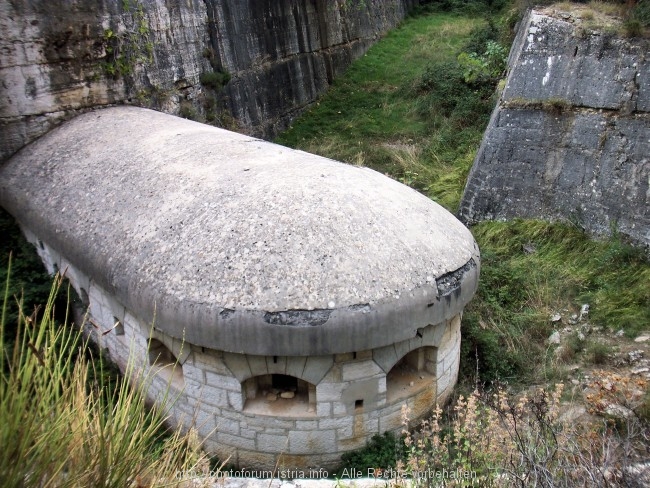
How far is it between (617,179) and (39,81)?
24.3 feet

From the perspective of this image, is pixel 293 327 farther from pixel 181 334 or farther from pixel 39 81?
pixel 39 81

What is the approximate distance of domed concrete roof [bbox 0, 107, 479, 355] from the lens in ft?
12.5

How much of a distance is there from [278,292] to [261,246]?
403 mm

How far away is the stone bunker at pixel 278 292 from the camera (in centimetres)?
383

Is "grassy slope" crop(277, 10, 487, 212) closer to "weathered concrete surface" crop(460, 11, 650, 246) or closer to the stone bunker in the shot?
"weathered concrete surface" crop(460, 11, 650, 246)

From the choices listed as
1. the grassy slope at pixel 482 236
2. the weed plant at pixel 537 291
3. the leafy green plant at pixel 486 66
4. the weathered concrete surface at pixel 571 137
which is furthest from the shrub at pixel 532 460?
the leafy green plant at pixel 486 66

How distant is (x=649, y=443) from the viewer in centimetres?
342

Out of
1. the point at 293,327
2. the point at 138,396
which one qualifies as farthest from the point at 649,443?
the point at 138,396

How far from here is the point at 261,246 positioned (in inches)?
158

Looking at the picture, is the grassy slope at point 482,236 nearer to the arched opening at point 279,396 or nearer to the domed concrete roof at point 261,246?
the domed concrete roof at point 261,246

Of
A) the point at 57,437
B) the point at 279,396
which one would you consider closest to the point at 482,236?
the point at 279,396

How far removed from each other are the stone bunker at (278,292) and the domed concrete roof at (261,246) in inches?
0.5

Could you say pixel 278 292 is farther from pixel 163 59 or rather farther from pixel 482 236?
pixel 163 59

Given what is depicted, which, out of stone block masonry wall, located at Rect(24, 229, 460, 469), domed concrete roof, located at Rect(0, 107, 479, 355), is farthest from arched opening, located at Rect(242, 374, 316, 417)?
domed concrete roof, located at Rect(0, 107, 479, 355)
